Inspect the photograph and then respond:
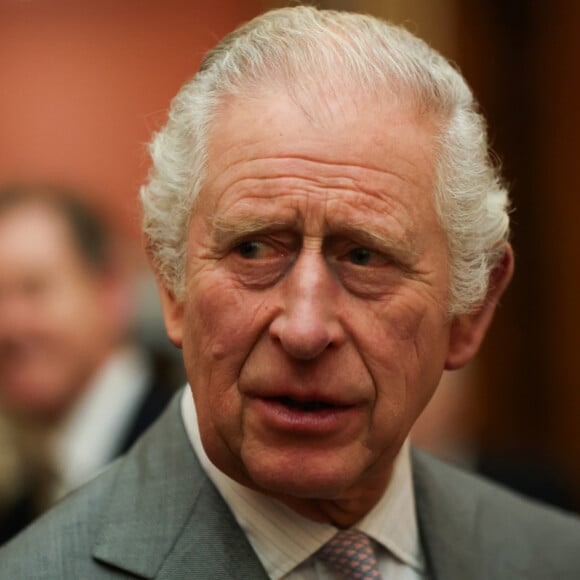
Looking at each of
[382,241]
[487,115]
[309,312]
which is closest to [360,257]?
[382,241]

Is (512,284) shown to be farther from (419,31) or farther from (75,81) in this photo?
(75,81)

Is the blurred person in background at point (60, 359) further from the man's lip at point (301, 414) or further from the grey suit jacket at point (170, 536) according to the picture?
the man's lip at point (301, 414)

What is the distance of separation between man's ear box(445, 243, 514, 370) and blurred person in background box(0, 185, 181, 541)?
1.81 m

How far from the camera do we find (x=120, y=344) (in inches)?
165

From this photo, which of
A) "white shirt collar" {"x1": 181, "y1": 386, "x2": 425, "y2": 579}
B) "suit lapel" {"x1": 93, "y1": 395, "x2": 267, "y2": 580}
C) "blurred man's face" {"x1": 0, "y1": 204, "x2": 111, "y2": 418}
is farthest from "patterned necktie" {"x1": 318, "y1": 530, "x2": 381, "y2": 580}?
"blurred man's face" {"x1": 0, "y1": 204, "x2": 111, "y2": 418}

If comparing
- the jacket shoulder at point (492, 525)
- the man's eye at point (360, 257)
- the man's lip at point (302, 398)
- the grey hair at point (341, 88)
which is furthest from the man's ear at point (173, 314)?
the jacket shoulder at point (492, 525)

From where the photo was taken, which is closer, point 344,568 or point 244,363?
point 244,363

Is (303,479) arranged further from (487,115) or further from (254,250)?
(487,115)

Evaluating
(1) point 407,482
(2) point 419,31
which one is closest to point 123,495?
(1) point 407,482

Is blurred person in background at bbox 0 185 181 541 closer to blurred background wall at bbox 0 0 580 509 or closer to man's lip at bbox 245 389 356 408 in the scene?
blurred background wall at bbox 0 0 580 509

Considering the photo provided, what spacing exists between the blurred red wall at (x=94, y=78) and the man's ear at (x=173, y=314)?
305cm

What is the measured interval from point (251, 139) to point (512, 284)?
14.8 feet

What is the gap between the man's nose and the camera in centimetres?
187

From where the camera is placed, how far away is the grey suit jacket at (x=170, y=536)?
2.03 metres
